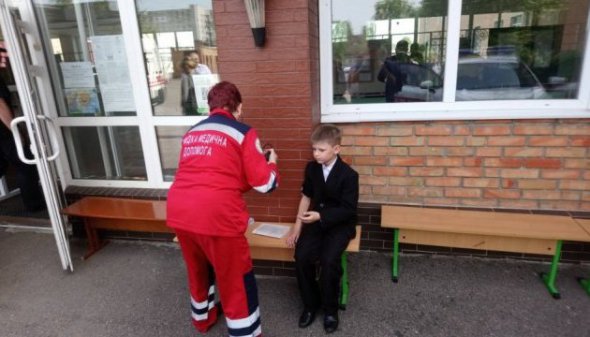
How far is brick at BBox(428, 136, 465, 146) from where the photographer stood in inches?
119

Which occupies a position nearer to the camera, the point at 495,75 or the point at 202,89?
the point at 495,75

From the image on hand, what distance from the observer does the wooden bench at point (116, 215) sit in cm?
334

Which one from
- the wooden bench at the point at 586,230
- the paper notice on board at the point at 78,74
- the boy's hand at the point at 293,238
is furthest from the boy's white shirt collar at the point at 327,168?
the paper notice on board at the point at 78,74

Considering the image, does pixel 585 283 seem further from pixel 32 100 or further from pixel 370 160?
pixel 32 100

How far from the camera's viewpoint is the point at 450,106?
9.89ft

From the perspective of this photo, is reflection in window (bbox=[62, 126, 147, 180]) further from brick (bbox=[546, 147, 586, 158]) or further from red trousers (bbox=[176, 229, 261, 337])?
brick (bbox=[546, 147, 586, 158])

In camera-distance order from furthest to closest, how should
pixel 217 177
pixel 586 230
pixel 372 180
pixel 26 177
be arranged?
pixel 26 177 → pixel 372 180 → pixel 586 230 → pixel 217 177

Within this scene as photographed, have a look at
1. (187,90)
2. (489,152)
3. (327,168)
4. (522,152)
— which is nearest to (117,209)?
(187,90)

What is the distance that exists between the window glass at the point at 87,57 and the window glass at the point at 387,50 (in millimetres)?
2018

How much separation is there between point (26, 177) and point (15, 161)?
436mm

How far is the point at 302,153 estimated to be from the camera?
2.80 m

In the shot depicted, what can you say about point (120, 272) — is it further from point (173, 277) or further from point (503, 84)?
point (503, 84)

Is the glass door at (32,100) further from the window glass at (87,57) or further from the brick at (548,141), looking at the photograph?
the brick at (548,141)

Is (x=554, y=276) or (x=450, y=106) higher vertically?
(x=450, y=106)
